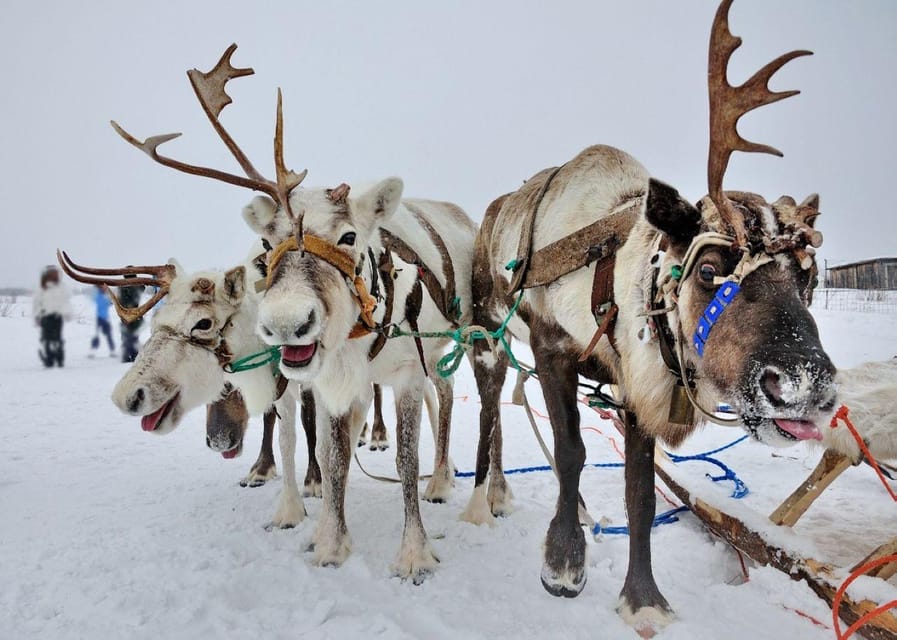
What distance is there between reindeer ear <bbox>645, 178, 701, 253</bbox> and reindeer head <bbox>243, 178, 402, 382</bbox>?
1.42 m

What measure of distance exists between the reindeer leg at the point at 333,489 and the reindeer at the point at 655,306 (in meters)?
1.28

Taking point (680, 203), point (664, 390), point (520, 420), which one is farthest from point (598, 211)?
point (520, 420)

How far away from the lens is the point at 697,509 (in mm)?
2902

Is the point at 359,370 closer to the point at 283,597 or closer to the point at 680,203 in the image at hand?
the point at 283,597

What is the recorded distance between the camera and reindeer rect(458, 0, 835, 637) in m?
1.53

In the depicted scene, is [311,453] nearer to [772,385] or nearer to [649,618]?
[649,618]

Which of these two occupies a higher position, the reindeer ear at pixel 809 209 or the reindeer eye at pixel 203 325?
the reindeer ear at pixel 809 209

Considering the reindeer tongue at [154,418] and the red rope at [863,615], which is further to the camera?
the reindeer tongue at [154,418]

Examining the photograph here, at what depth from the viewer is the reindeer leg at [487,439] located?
3.63 metres

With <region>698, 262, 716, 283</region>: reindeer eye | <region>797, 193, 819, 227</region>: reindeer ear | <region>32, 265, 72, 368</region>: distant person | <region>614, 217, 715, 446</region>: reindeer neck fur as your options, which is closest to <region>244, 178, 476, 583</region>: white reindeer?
<region>614, 217, 715, 446</region>: reindeer neck fur

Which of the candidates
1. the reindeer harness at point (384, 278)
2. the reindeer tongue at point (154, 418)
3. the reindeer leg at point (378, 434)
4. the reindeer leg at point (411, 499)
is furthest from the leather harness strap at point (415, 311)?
the reindeer leg at point (378, 434)

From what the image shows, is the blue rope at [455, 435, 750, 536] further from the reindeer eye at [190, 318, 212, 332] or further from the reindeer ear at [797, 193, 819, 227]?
the reindeer eye at [190, 318, 212, 332]

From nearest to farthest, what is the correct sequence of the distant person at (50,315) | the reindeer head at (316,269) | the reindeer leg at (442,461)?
the reindeer head at (316,269) < the reindeer leg at (442,461) < the distant person at (50,315)

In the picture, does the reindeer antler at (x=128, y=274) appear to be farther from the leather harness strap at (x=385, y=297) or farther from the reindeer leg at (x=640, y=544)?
the reindeer leg at (x=640, y=544)
